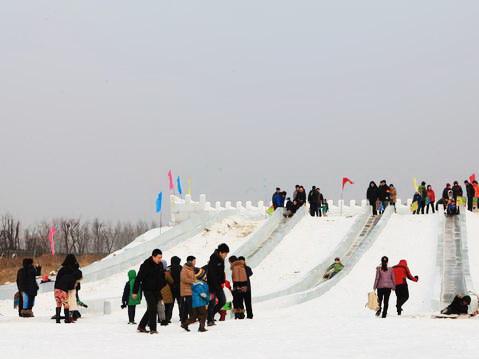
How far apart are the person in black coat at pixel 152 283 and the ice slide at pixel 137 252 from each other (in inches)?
474

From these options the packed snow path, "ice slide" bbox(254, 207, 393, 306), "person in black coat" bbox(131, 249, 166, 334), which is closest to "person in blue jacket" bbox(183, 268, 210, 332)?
"person in black coat" bbox(131, 249, 166, 334)

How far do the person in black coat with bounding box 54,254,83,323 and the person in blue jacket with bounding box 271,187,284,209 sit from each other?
20.9 meters

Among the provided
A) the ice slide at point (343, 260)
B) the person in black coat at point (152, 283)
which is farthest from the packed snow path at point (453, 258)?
the person in black coat at point (152, 283)

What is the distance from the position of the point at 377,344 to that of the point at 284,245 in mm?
19361

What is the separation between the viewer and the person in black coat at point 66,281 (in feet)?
48.0

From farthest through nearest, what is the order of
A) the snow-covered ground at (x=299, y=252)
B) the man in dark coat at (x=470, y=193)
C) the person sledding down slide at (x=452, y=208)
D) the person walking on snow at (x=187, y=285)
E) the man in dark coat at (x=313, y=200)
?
1. the man in dark coat at (x=470, y=193)
2. the man in dark coat at (x=313, y=200)
3. the person sledding down slide at (x=452, y=208)
4. the snow-covered ground at (x=299, y=252)
5. the person walking on snow at (x=187, y=285)

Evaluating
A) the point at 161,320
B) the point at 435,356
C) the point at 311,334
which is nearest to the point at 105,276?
the point at 161,320

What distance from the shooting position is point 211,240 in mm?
32562

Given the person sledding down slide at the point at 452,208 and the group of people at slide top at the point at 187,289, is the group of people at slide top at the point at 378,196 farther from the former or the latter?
the group of people at slide top at the point at 187,289

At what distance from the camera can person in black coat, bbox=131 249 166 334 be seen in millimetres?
12711

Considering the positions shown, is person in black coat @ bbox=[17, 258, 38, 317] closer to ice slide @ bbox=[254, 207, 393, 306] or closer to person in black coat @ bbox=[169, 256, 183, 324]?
person in black coat @ bbox=[169, 256, 183, 324]

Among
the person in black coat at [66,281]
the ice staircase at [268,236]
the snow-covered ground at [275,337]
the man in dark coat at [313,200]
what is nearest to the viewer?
the snow-covered ground at [275,337]

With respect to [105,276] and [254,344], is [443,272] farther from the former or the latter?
[254,344]

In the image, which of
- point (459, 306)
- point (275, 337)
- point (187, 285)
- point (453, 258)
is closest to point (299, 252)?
point (453, 258)
